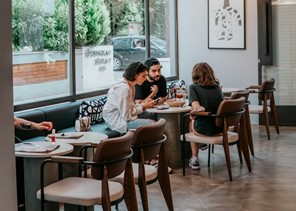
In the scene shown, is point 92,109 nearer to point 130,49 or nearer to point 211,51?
point 130,49

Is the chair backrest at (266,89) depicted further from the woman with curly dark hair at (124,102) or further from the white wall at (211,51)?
the woman with curly dark hair at (124,102)

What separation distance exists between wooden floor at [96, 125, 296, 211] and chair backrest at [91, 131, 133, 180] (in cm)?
128

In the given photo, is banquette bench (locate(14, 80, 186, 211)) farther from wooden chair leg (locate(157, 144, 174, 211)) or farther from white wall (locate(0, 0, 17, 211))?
white wall (locate(0, 0, 17, 211))

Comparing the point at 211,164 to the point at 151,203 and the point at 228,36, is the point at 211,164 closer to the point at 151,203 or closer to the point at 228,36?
the point at 151,203

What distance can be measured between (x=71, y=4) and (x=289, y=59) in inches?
159

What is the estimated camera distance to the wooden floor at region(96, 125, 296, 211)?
197 inches

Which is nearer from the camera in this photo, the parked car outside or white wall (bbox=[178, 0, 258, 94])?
the parked car outside

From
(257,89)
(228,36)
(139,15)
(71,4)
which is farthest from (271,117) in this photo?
(71,4)

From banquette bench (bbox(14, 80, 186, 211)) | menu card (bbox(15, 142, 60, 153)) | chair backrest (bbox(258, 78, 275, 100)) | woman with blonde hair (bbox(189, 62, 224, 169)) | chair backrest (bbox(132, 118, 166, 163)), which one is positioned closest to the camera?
menu card (bbox(15, 142, 60, 153))

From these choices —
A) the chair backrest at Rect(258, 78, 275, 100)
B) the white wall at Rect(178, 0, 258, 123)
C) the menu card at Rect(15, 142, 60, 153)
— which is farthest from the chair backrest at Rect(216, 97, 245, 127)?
the white wall at Rect(178, 0, 258, 123)

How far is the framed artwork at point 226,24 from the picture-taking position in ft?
30.5

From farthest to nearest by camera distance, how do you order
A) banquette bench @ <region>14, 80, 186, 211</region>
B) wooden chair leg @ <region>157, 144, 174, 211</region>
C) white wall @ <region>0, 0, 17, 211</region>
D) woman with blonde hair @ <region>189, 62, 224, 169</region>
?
woman with blonde hair @ <region>189, 62, 224, 169</region> → banquette bench @ <region>14, 80, 186, 211</region> → wooden chair leg @ <region>157, 144, 174, 211</region> → white wall @ <region>0, 0, 17, 211</region>

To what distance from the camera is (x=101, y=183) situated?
12.1 ft

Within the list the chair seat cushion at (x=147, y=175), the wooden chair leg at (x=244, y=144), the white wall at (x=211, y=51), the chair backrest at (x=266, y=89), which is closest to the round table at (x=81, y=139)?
the chair seat cushion at (x=147, y=175)
